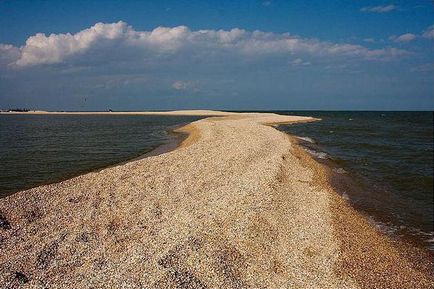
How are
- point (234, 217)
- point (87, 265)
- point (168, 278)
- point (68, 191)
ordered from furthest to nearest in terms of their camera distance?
point (68, 191) → point (234, 217) → point (87, 265) → point (168, 278)

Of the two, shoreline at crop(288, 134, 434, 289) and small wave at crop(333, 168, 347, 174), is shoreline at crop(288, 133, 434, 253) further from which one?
shoreline at crop(288, 134, 434, 289)

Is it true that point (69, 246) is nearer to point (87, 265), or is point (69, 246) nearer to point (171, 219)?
point (87, 265)

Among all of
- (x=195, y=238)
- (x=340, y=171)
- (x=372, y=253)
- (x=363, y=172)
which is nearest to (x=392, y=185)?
(x=363, y=172)

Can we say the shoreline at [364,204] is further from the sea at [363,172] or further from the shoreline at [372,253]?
the shoreline at [372,253]

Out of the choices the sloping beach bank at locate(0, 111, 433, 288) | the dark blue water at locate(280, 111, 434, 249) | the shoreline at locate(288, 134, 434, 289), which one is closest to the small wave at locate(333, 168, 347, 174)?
the dark blue water at locate(280, 111, 434, 249)

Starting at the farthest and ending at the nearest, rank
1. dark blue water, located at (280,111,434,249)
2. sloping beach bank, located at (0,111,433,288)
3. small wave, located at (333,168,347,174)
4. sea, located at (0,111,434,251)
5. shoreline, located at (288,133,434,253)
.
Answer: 1. small wave, located at (333,168,347,174)
2. sea, located at (0,111,434,251)
3. dark blue water, located at (280,111,434,249)
4. shoreline, located at (288,133,434,253)
5. sloping beach bank, located at (0,111,433,288)

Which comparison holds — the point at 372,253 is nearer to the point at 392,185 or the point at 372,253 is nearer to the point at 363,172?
the point at 392,185

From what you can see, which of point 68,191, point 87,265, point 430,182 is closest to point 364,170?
point 430,182

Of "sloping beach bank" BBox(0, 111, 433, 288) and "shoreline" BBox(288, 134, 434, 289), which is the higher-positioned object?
"sloping beach bank" BBox(0, 111, 433, 288)
